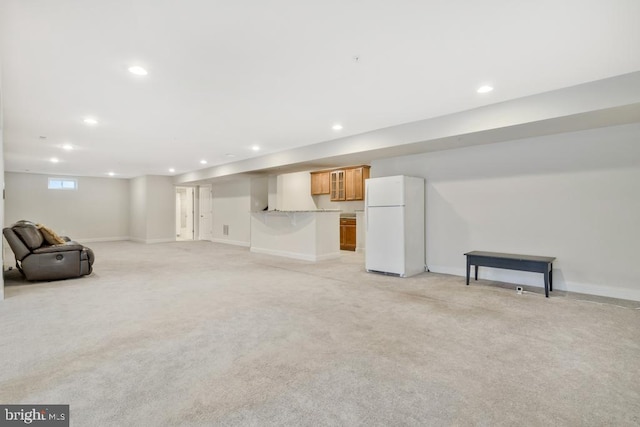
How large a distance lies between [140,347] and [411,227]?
412 cm

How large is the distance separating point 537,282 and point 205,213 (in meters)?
10.5

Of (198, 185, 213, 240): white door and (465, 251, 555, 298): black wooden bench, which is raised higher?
(198, 185, 213, 240): white door

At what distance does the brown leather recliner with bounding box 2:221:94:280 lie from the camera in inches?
187

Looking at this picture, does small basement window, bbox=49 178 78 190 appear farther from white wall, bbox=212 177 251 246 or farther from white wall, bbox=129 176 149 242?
white wall, bbox=212 177 251 246

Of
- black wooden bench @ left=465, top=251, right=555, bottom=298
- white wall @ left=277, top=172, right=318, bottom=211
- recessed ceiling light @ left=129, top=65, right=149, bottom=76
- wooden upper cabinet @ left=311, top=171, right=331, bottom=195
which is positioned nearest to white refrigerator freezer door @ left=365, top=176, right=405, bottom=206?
black wooden bench @ left=465, top=251, right=555, bottom=298

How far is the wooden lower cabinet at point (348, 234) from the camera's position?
8664 mm

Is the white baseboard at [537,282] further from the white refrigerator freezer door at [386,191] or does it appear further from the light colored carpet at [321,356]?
the white refrigerator freezer door at [386,191]

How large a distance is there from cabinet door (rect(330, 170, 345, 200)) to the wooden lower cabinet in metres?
0.68

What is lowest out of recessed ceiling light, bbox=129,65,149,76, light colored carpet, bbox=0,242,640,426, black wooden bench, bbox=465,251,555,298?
light colored carpet, bbox=0,242,640,426

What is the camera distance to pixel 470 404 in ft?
5.96

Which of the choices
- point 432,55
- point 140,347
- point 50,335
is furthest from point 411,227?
point 50,335

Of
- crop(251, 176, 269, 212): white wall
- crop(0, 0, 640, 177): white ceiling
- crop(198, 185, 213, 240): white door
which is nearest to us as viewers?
crop(0, 0, 640, 177): white ceiling

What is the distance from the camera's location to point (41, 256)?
481 cm

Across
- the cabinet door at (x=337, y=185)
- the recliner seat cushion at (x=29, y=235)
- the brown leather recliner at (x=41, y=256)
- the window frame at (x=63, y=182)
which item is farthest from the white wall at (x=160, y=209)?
the cabinet door at (x=337, y=185)
